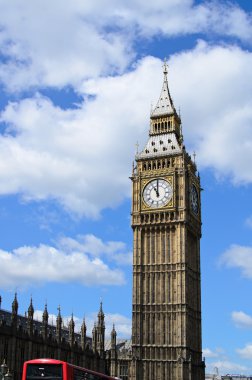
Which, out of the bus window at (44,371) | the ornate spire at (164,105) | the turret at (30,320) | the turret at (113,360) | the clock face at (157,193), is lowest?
the bus window at (44,371)

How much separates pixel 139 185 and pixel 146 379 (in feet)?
96.5

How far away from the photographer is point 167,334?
92625 mm

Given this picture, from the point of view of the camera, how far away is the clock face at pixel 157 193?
98.8 meters

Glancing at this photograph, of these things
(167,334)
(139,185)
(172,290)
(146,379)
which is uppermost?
(139,185)

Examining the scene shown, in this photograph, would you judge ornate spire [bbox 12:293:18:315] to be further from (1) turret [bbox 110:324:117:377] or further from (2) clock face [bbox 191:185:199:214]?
(2) clock face [bbox 191:185:199:214]

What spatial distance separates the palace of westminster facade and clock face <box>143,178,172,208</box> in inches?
6.0

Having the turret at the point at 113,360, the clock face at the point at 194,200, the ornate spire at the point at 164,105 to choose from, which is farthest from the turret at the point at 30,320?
the ornate spire at the point at 164,105

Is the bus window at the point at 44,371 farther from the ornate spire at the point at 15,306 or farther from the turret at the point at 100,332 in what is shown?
the turret at the point at 100,332

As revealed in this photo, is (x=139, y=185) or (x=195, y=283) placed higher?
(x=139, y=185)

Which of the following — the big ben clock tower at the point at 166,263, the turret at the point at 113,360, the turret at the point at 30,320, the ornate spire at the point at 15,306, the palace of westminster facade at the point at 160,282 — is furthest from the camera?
the turret at the point at 113,360

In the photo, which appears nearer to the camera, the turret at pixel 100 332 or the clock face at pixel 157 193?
the clock face at pixel 157 193

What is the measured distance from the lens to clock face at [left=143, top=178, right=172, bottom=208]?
324ft

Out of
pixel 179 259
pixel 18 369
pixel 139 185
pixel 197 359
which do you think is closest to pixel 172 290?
pixel 179 259

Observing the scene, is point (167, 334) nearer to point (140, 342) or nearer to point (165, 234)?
point (140, 342)
